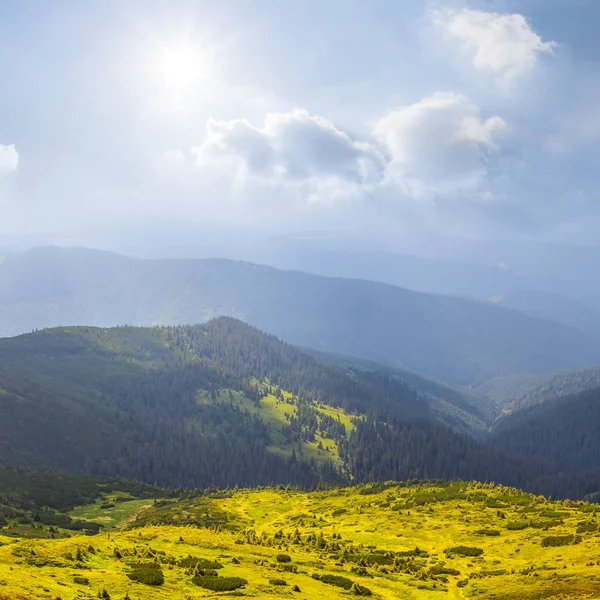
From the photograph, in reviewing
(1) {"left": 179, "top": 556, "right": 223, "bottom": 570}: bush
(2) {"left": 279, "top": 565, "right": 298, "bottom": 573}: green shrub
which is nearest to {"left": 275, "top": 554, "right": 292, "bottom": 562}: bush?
(2) {"left": 279, "top": 565, "right": 298, "bottom": 573}: green shrub

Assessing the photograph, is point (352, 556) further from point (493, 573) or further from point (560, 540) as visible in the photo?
point (560, 540)

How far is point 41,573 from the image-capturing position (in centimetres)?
3697

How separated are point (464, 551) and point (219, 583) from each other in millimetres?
40027

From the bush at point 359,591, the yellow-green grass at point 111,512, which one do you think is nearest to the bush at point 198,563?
the bush at point 359,591

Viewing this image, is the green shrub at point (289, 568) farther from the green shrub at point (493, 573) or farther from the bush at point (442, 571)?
the green shrub at point (493, 573)

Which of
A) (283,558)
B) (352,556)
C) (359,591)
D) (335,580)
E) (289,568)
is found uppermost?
(359,591)

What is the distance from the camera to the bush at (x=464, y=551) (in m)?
66.3

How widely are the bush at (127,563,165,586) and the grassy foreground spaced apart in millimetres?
97

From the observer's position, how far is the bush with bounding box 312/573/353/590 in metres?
48.5

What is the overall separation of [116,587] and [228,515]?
86.0m

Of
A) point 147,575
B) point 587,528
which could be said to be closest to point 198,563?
point 147,575

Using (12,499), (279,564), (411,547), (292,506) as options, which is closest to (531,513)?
(411,547)

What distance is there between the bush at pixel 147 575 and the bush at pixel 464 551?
138ft

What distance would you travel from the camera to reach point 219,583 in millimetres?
41219
